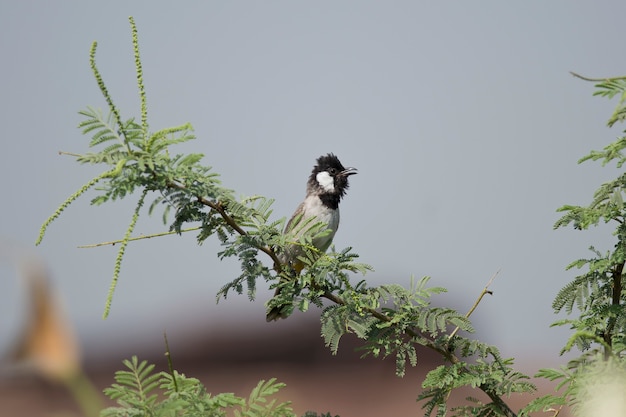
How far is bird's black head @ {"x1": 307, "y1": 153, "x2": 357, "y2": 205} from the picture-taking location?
22.1ft

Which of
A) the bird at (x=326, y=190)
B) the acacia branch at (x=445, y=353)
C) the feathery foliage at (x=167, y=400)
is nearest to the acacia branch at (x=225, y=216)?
the acacia branch at (x=445, y=353)

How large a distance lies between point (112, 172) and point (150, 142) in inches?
9.6

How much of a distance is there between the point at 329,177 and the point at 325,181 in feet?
0.28

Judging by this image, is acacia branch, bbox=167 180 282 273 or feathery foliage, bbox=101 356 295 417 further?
acacia branch, bbox=167 180 282 273

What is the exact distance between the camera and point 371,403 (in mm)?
10320

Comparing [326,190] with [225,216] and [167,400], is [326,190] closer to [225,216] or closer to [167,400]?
[225,216]

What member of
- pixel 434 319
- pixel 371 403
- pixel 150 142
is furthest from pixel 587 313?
pixel 371 403

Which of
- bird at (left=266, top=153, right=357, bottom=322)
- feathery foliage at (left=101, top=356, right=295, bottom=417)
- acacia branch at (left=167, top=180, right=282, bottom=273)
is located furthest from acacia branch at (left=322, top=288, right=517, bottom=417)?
bird at (left=266, top=153, right=357, bottom=322)

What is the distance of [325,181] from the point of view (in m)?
6.84

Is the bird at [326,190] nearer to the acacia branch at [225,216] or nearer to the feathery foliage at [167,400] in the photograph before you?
the acacia branch at [225,216]

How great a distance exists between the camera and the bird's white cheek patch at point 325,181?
6761 mm

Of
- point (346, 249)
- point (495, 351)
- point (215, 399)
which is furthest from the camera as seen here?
point (346, 249)

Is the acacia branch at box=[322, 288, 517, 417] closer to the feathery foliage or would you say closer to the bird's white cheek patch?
the feathery foliage

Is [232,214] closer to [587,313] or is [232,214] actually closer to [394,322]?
[394,322]
